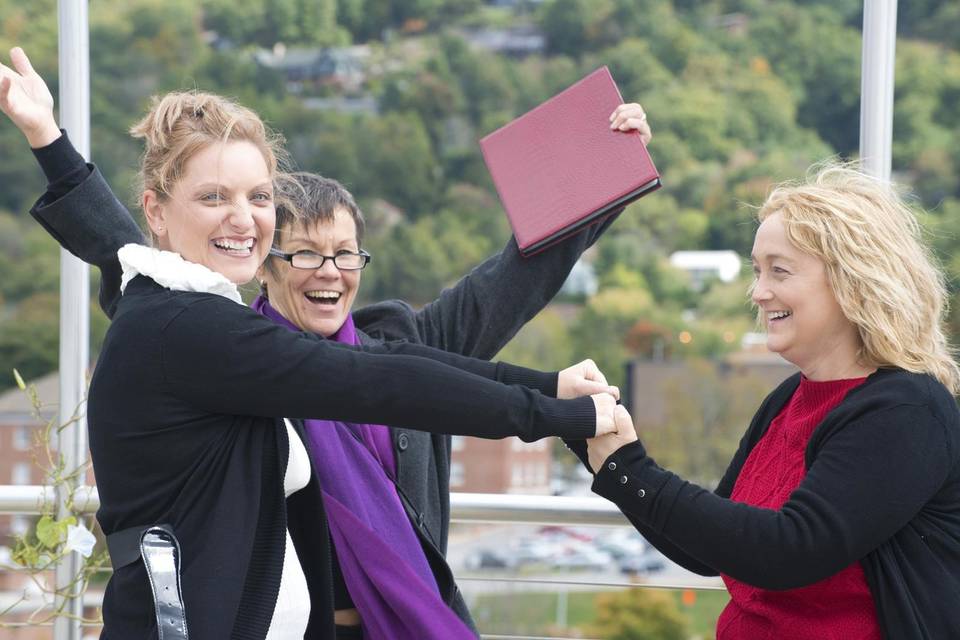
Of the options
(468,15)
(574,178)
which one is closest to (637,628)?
(468,15)

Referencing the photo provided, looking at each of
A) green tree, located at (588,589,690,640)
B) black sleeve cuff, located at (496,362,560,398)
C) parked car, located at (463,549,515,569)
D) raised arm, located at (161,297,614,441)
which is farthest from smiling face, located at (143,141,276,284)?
parked car, located at (463,549,515,569)

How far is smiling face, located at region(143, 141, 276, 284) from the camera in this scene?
1.59 meters

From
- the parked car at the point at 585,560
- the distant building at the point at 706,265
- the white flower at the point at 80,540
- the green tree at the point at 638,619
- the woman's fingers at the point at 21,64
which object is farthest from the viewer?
the distant building at the point at 706,265

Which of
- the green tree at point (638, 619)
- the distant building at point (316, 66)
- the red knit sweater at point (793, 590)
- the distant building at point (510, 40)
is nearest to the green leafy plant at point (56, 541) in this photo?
the red knit sweater at point (793, 590)

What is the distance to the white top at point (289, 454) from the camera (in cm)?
154

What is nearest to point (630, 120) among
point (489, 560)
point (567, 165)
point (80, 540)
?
point (567, 165)

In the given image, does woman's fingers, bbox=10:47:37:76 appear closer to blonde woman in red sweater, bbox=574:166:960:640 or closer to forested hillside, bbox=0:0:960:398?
blonde woman in red sweater, bbox=574:166:960:640

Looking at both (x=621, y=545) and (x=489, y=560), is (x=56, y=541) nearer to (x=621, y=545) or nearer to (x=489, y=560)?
(x=489, y=560)

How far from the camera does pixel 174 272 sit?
155 cm

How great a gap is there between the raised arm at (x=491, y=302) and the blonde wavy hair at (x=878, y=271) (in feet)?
A: 1.47

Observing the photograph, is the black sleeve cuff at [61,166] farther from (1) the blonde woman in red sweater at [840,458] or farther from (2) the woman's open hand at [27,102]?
(1) the blonde woman in red sweater at [840,458]

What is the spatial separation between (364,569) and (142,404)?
448 millimetres

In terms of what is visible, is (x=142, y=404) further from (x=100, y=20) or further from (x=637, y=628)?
(x=100, y=20)

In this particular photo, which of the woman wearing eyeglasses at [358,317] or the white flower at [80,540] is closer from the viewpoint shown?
the woman wearing eyeglasses at [358,317]
